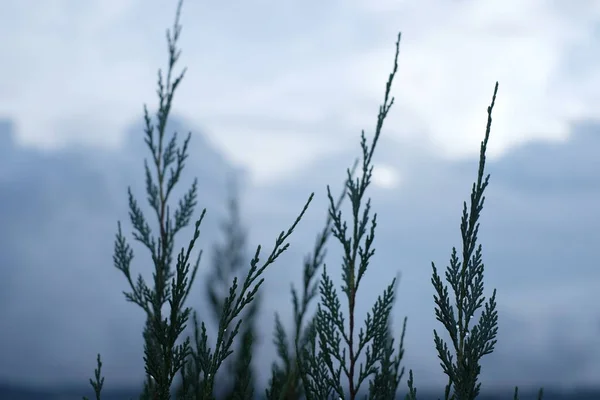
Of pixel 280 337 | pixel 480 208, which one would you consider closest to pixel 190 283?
pixel 480 208

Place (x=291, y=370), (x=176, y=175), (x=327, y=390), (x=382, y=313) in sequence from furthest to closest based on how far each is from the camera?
1. (x=176, y=175)
2. (x=291, y=370)
3. (x=382, y=313)
4. (x=327, y=390)

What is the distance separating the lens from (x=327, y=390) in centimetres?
435

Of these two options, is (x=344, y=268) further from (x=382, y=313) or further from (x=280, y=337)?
(x=280, y=337)

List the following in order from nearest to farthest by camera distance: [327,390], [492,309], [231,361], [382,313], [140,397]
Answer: [492,309]
[327,390]
[382,313]
[140,397]
[231,361]

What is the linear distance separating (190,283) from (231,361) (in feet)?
31.0

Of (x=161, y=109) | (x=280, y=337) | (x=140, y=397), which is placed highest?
(x=161, y=109)

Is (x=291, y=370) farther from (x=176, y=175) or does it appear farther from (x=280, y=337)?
(x=176, y=175)

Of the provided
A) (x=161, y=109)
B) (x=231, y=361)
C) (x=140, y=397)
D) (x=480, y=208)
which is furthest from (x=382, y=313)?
(x=231, y=361)

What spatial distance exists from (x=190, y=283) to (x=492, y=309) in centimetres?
199

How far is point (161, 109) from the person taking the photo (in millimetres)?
7648

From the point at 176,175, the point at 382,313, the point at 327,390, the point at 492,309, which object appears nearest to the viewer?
the point at 492,309

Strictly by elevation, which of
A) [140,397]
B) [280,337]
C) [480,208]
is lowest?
[140,397]

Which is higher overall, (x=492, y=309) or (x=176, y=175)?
(x=176, y=175)

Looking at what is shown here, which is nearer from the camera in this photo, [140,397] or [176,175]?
[140,397]
